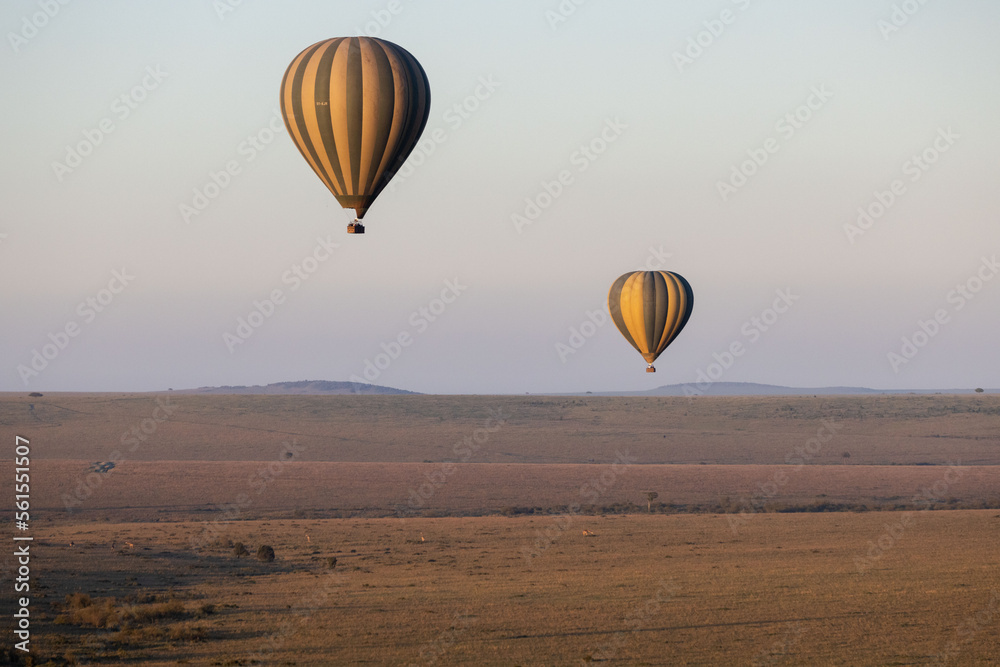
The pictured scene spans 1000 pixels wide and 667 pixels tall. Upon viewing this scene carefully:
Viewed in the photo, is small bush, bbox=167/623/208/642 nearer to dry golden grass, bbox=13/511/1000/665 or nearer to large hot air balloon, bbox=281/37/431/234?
dry golden grass, bbox=13/511/1000/665

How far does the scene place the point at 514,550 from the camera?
109 ft

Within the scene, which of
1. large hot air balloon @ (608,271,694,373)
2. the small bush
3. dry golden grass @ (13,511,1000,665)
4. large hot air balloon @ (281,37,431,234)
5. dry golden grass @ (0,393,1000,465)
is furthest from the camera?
dry golden grass @ (0,393,1000,465)

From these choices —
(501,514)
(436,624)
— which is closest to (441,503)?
(501,514)

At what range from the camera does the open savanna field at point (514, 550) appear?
19.9m

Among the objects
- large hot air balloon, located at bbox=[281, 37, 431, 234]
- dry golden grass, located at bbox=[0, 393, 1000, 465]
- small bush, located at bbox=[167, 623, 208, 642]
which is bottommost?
small bush, located at bbox=[167, 623, 208, 642]

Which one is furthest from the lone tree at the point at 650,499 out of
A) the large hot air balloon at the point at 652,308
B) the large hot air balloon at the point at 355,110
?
the large hot air balloon at the point at 355,110

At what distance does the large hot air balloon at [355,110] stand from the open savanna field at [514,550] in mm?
8922

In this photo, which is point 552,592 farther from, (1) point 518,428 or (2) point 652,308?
(1) point 518,428

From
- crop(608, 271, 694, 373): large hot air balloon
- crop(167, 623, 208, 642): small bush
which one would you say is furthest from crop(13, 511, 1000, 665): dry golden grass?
crop(608, 271, 694, 373): large hot air balloon

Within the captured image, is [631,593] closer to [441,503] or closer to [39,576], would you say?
[39,576]

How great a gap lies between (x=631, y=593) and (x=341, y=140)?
41.0 ft

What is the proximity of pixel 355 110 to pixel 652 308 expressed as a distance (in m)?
17.3

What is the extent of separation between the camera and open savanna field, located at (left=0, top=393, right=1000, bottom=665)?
65.3 feet

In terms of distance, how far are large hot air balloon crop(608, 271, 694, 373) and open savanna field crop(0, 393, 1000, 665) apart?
22.5ft
